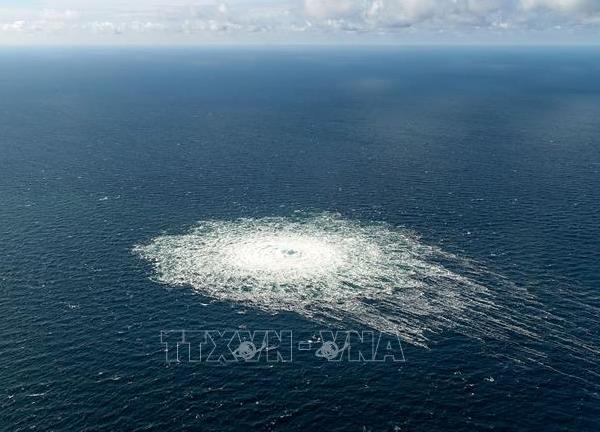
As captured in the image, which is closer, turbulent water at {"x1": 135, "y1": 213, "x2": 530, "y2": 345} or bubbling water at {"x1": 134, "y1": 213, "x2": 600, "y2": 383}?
bubbling water at {"x1": 134, "y1": 213, "x2": 600, "y2": 383}

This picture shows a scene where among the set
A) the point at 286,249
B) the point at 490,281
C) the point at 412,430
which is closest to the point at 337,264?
the point at 286,249

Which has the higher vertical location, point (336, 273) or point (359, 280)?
point (336, 273)

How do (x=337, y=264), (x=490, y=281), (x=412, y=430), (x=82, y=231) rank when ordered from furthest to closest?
1. (x=82, y=231)
2. (x=337, y=264)
3. (x=490, y=281)
4. (x=412, y=430)

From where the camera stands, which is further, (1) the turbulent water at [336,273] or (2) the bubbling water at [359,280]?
(1) the turbulent water at [336,273]

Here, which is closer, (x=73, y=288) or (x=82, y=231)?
(x=73, y=288)

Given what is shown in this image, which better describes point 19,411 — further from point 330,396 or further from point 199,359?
point 330,396

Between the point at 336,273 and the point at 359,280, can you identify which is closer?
the point at 359,280

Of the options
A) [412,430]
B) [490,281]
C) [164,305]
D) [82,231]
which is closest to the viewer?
[412,430]

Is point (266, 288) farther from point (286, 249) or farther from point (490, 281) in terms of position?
point (490, 281)
